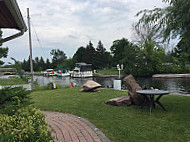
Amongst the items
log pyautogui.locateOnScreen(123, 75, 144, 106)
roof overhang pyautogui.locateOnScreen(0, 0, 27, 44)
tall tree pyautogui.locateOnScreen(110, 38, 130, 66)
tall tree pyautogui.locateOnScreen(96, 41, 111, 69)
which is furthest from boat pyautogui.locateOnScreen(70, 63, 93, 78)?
roof overhang pyautogui.locateOnScreen(0, 0, 27, 44)

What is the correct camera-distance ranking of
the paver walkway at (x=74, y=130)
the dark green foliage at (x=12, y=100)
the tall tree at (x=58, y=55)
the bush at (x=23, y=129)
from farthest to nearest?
the tall tree at (x=58, y=55) → the paver walkway at (x=74, y=130) → the dark green foliage at (x=12, y=100) → the bush at (x=23, y=129)

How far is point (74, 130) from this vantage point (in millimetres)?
3893

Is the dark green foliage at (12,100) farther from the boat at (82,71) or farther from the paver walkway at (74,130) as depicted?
the boat at (82,71)

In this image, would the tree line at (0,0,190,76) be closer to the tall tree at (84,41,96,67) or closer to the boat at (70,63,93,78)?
the tall tree at (84,41,96,67)

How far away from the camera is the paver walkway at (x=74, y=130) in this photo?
3.40 meters

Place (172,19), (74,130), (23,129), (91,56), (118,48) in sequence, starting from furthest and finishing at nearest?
1. (91,56)
2. (118,48)
3. (172,19)
4. (74,130)
5. (23,129)

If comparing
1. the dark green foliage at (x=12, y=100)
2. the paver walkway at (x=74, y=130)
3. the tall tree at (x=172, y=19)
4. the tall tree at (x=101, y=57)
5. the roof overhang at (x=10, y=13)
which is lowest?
the paver walkway at (x=74, y=130)

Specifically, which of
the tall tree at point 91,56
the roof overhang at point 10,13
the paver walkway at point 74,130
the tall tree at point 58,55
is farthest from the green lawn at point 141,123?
the tall tree at point 58,55

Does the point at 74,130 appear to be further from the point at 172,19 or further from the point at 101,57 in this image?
the point at 101,57

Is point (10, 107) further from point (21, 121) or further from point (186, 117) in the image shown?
point (186, 117)

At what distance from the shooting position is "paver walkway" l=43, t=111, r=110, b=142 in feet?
11.2

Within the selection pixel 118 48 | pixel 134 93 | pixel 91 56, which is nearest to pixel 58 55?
pixel 91 56

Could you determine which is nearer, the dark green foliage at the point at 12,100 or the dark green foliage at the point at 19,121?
the dark green foliage at the point at 19,121

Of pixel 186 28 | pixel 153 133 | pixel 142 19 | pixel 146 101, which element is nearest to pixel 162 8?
pixel 142 19
